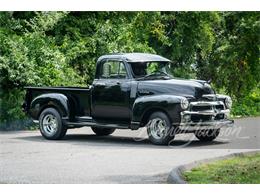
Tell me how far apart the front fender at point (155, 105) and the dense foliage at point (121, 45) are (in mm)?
415

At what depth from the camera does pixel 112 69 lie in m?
11.6

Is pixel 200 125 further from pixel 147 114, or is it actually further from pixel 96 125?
pixel 96 125

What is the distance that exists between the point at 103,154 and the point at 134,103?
1107 millimetres

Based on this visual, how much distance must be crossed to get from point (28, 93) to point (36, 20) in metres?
1.17

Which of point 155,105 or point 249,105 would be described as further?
point 155,105

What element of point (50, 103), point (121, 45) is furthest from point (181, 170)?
point (50, 103)

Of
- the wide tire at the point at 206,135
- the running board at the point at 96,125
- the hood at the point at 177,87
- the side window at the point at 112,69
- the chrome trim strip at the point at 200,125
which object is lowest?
the wide tire at the point at 206,135

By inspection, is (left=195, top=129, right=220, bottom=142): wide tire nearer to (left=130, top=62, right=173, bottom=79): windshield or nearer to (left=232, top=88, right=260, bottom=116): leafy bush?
(left=232, top=88, right=260, bottom=116): leafy bush

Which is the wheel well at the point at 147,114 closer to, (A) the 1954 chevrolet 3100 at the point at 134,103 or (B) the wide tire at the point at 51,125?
(A) the 1954 chevrolet 3100 at the point at 134,103

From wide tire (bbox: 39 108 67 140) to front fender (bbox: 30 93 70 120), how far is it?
8 centimetres

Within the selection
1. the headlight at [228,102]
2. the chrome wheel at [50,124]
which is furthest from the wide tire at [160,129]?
the chrome wheel at [50,124]

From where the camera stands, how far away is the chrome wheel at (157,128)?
433 inches

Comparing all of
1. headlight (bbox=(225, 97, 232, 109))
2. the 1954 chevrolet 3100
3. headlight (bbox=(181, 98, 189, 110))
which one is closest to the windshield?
the 1954 chevrolet 3100

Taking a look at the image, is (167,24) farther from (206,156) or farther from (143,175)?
(143,175)
